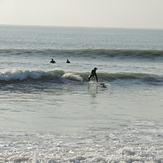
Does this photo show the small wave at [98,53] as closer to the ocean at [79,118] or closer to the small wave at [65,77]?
the small wave at [65,77]

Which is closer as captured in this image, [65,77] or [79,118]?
[79,118]

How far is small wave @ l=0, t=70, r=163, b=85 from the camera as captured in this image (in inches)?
1061

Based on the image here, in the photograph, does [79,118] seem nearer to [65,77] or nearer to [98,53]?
[65,77]

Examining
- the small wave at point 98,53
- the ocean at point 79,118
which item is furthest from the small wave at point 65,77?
the small wave at point 98,53

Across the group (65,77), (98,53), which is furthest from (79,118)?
(98,53)

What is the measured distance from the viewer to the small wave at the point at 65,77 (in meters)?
27.0

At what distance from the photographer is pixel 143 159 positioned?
9961 millimetres

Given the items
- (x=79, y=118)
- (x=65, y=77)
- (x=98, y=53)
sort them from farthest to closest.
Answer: (x=98, y=53) < (x=65, y=77) < (x=79, y=118)

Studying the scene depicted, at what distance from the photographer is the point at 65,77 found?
28.3m

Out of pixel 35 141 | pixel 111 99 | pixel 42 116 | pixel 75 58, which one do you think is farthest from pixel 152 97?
pixel 75 58

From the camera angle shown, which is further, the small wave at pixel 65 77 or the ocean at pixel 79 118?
the small wave at pixel 65 77

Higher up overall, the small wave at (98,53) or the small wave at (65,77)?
the small wave at (98,53)

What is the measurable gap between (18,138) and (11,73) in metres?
16.3

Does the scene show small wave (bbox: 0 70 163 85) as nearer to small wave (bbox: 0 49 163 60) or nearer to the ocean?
the ocean
